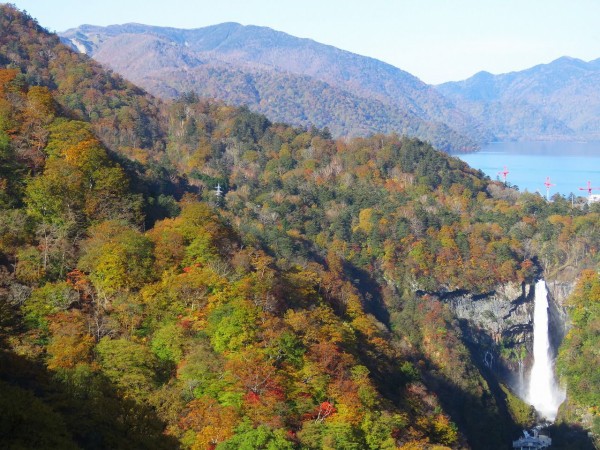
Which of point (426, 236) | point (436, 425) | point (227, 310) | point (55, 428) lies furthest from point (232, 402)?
point (426, 236)

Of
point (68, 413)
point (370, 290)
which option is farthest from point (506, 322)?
point (68, 413)

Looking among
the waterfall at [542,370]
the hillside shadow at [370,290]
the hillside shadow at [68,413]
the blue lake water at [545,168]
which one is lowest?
the waterfall at [542,370]

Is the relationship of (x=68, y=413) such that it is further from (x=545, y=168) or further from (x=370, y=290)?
(x=545, y=168)

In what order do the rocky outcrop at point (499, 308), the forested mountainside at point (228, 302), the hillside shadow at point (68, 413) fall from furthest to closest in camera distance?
1. the rocky outcrop at point (499, 308)
2. the forested mountainside at point (228, 302)
3. the hillside shadow at point (68, 413)

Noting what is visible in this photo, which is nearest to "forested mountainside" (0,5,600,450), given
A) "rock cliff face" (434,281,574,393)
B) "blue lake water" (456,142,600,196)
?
"rock cliff face" (434,281,574,393)

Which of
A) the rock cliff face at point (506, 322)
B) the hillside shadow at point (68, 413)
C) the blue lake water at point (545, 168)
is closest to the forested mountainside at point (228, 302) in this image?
the hillside shadow at point (68, 413)

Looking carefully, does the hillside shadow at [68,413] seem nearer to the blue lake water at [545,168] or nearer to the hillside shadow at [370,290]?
the hillside shadow at [370,290]
